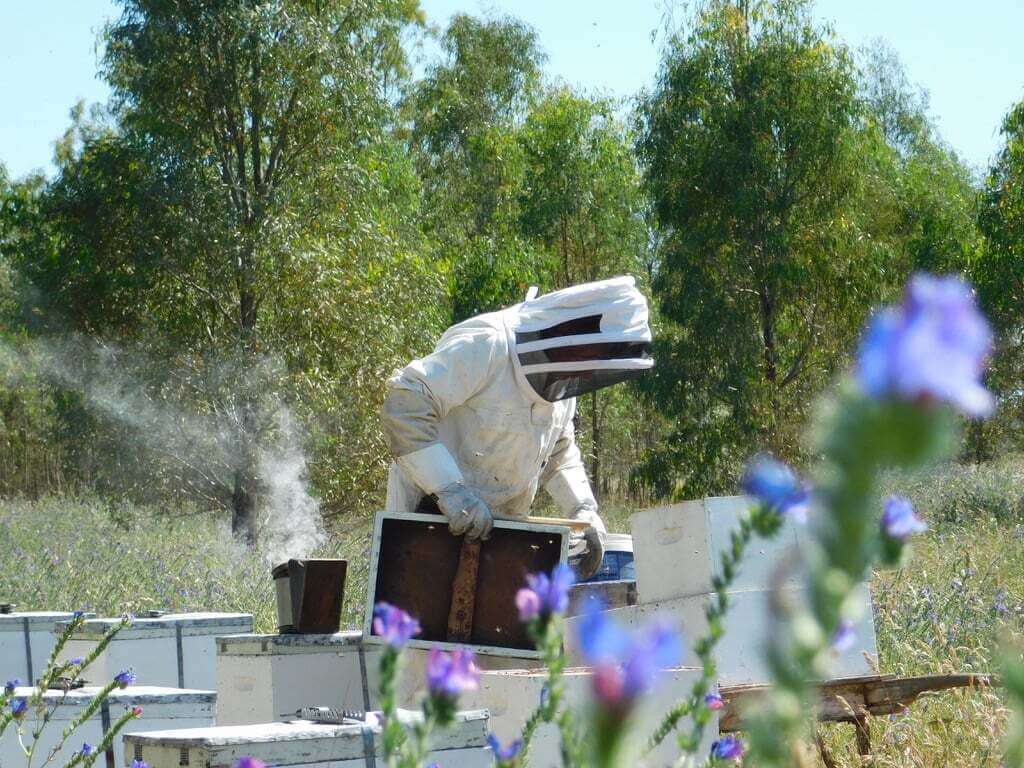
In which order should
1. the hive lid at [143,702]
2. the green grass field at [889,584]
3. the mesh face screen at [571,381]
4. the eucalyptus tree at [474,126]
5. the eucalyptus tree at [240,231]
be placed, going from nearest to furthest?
the hive lid at [143,702], the green grass field at [889,584], the mesh face screen at [571,381], the eucalyptus tree at [240,231], the eucalyptus tree at [474,126]

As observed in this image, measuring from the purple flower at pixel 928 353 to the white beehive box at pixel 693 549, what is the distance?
332 centimetres

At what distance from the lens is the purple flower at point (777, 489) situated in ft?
2.10

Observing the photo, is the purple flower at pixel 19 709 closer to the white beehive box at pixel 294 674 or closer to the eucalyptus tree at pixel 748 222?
the white beehive box at pixel 294 674

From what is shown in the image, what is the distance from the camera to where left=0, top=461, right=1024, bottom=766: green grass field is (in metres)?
3.96

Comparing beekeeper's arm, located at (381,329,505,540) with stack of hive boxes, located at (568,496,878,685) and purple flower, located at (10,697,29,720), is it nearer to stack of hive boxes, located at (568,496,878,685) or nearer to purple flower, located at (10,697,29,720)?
stack of hive boxes, located at (568,496,878,685)

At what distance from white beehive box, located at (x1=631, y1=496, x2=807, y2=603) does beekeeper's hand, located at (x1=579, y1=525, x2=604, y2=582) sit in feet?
3.36

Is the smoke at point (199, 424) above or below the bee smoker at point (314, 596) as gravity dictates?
above

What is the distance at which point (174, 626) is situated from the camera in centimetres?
445

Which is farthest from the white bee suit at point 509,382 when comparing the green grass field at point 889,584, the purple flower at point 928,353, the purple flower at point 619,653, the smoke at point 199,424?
the smoke at point 199,424

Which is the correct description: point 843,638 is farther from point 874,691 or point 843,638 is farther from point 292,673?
point 292,673

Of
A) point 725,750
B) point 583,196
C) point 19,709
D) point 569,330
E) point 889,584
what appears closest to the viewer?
point 725,750

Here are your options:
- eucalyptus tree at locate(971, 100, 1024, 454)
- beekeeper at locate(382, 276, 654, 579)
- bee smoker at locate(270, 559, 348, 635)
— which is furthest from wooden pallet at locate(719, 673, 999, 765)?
eucalyptus tree at locate(971, 100, 1024, 454)

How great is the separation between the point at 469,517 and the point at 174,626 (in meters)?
1.11

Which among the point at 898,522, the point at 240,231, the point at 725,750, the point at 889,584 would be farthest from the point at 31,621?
the point at 240,231
